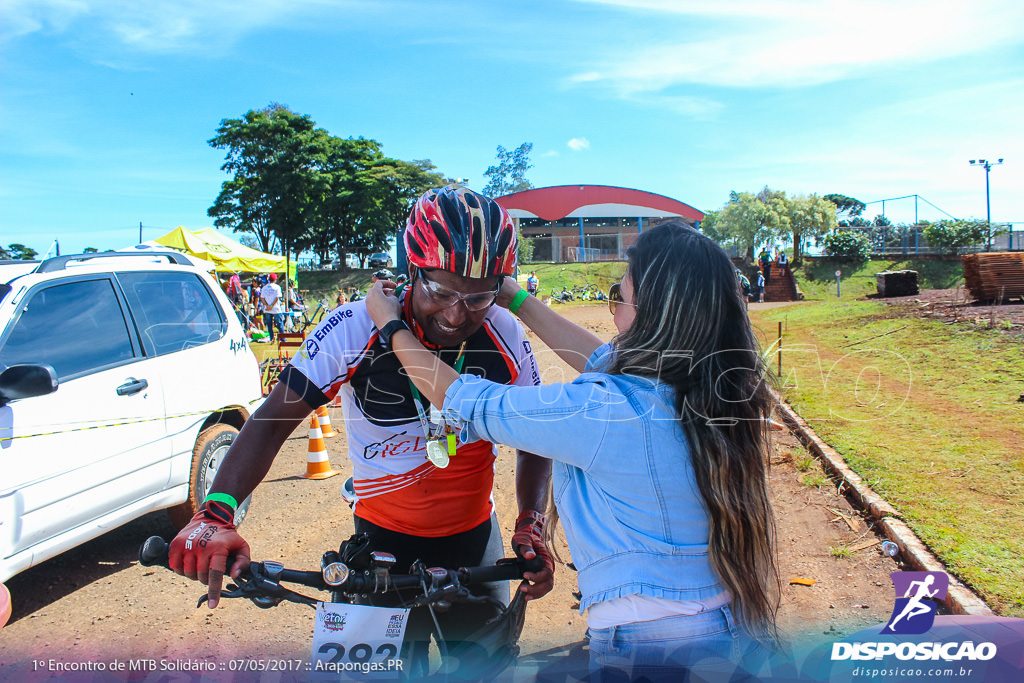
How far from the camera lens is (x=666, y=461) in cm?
161

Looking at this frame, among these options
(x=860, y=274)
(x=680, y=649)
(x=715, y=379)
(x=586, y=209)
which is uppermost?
(x=586, y=209)

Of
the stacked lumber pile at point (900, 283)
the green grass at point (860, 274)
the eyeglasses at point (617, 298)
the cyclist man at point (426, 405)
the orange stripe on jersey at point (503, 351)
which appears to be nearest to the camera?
the eyeglasses at point (617, 298)

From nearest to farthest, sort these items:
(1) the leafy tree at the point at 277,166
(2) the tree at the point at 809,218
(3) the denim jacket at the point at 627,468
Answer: (3) the denim jacket at the point at 627,468 → (2) the tree at the point at 809,218 → (1) the leafy tree at the point at 277,166

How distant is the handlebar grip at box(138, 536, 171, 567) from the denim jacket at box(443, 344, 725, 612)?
97 cm

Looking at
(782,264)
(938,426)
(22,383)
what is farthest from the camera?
(782,264)

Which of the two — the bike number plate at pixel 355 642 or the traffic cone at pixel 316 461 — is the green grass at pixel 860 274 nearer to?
the traffic cone at pixel 316 461

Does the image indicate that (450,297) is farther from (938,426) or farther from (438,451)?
(938,426)

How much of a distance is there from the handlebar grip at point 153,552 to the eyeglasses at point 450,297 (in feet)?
3.72

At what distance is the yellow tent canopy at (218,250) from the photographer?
19422 millimetres

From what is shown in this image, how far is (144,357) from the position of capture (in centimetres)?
483

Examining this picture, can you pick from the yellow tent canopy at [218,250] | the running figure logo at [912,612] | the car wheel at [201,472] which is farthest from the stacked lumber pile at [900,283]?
the running figure logo at [912,612]

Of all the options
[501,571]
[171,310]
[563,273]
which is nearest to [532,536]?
[501,571]

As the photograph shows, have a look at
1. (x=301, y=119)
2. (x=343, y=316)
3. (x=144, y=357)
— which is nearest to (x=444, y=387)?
(x=343, y=316)

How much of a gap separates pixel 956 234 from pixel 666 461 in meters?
46.2
